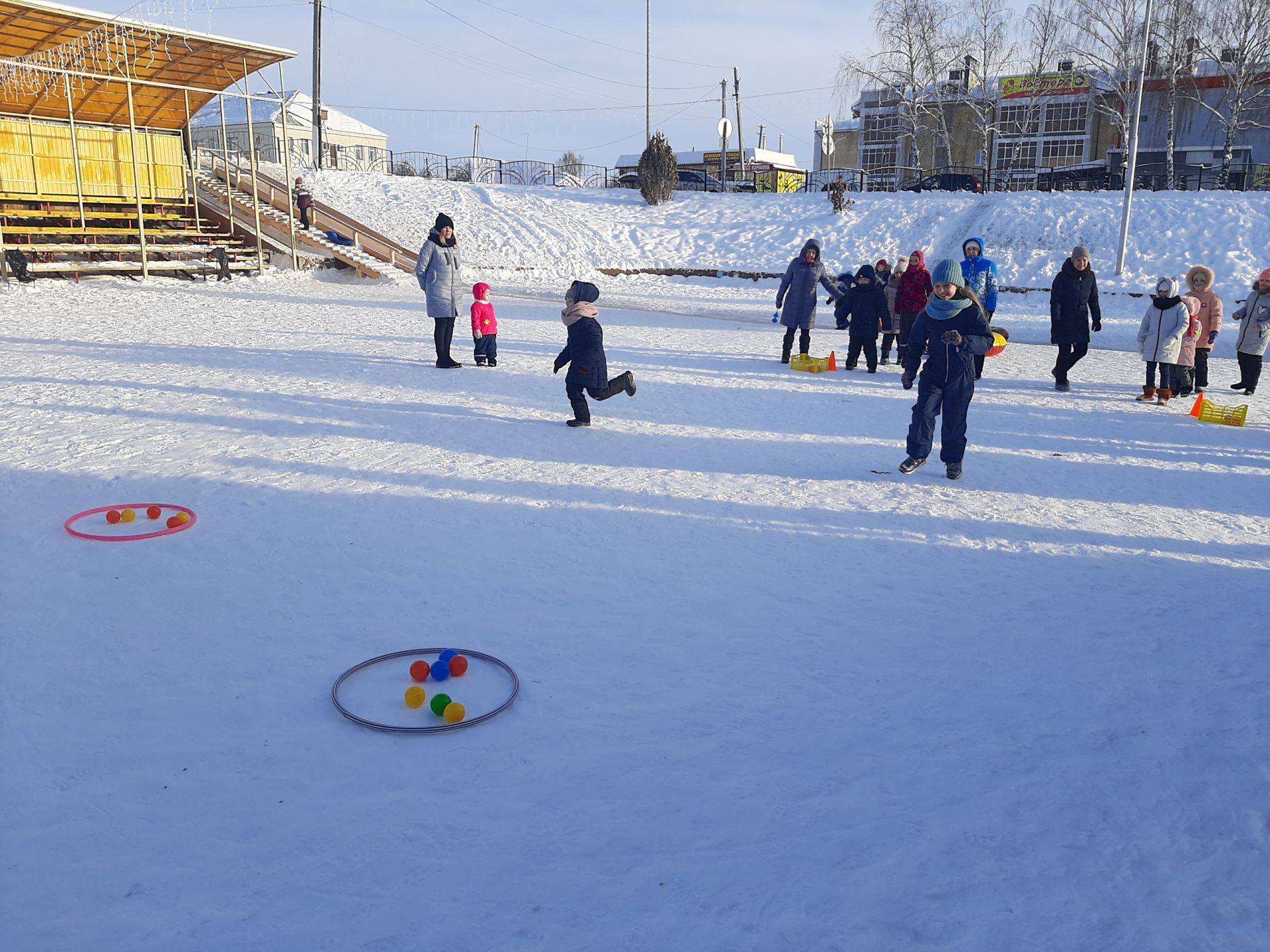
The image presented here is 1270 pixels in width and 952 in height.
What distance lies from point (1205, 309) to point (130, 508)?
11498mm

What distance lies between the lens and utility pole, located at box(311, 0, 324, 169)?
3366cm

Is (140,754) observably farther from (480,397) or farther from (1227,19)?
(1227,19)

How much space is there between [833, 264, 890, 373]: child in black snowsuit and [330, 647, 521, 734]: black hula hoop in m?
8.78

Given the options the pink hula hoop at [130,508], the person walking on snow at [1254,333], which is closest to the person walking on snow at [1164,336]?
the person walking on snow at [1254,333]

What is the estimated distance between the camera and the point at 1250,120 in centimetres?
3744

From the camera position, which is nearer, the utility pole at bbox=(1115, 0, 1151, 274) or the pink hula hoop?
the pink hula hoop

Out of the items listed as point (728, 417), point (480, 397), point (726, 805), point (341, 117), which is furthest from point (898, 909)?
point (341, 117)

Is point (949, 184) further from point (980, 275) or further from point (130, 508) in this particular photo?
point (130, 508)

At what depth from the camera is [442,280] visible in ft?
34.9

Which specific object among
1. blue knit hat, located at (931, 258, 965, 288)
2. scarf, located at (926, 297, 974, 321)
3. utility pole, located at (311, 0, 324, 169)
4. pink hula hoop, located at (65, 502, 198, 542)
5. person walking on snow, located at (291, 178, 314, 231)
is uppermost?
utility pole, located at (311, 0, 324, 169)

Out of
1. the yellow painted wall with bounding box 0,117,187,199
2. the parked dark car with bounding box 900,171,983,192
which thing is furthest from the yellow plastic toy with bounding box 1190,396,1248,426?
the parked dark car with bounding box 900,171,983,192

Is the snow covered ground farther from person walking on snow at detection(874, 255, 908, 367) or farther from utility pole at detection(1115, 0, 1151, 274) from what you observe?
Answer: utility pole at detection(1115, 0, 1151, 274)

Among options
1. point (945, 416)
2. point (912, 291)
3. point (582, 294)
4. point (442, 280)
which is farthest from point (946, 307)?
point (442, 280)

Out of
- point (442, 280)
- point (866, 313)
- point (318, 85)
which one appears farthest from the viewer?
point (318, 85)
